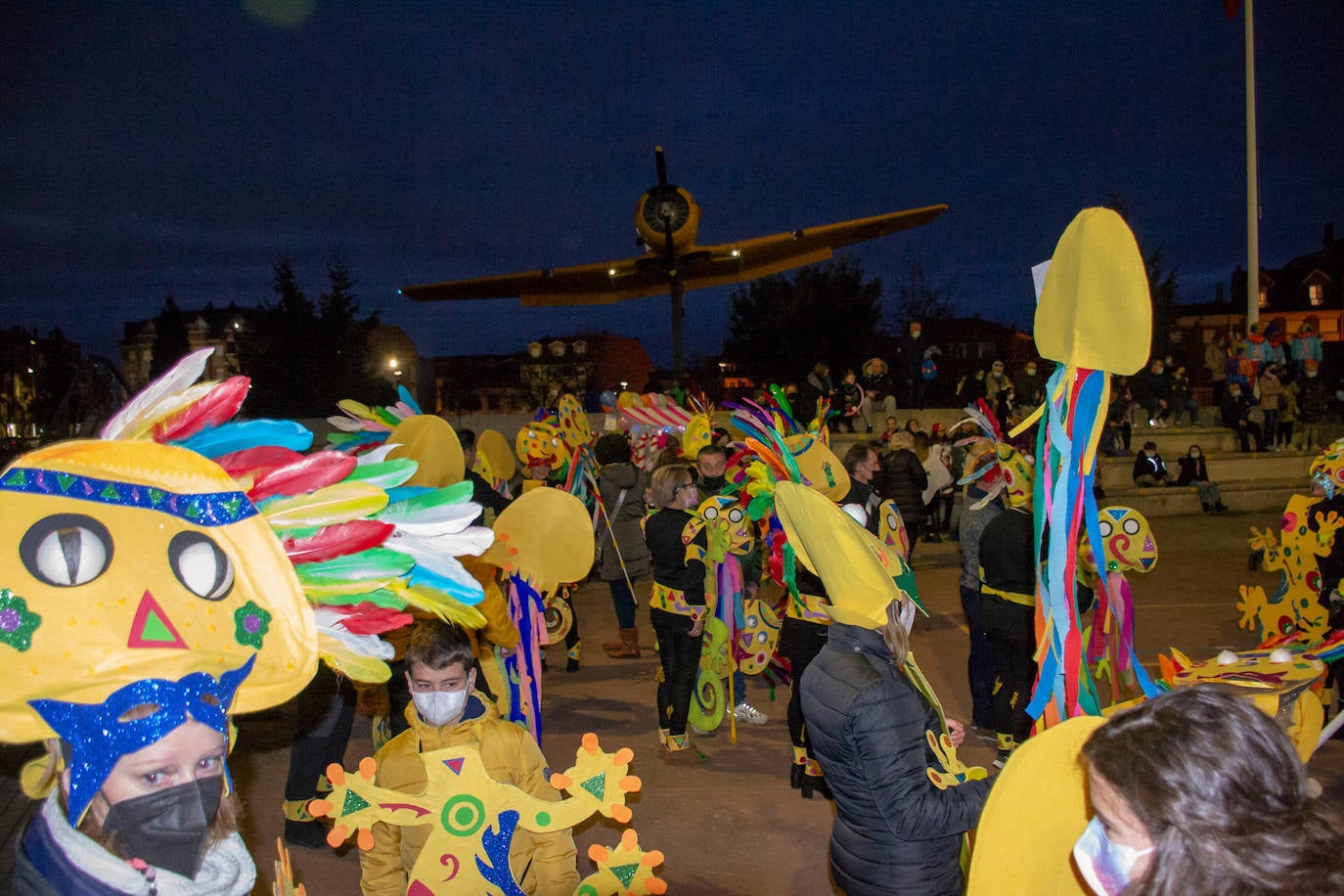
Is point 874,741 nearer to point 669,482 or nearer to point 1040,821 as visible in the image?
point 1040,821

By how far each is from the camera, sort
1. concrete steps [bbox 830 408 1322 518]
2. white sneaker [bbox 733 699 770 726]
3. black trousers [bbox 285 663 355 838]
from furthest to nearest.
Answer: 1. concrete steps [bbox 830 408 1322 518]
2. white sneaker [bbox 733 699 770 726]
3. black trousers [bbox 285 663 355 838]

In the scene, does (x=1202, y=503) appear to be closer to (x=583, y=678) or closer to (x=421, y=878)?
(x=583, y=678)

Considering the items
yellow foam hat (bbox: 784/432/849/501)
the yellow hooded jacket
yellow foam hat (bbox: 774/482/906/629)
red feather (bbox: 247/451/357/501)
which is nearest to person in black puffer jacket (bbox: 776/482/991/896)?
yellow foam hat (bbox: 774/482/906/629)

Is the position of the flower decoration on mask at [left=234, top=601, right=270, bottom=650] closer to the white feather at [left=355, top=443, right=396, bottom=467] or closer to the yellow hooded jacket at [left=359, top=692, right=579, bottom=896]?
the white feather at [left=355, top=443, right=396, bottom=467]

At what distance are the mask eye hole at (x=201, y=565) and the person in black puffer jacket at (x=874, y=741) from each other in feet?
5.45

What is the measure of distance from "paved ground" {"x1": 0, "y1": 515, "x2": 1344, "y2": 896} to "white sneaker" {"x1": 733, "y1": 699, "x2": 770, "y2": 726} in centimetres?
→ 9

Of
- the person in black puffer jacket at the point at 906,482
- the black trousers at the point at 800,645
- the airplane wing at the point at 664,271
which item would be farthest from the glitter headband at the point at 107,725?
the airplane wing at the point at 664,271

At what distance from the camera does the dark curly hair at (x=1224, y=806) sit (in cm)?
125

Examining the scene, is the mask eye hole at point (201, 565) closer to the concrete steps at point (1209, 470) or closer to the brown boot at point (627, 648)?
the brown boot at point (627, 648)

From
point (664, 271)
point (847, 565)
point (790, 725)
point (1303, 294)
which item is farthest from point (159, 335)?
point (1303, 294)

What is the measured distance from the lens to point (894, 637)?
2611mm

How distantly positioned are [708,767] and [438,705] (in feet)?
10.1

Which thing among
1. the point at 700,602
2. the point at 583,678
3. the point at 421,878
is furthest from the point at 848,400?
the point at 421,878

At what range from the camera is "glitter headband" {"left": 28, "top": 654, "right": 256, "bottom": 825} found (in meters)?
1.35
